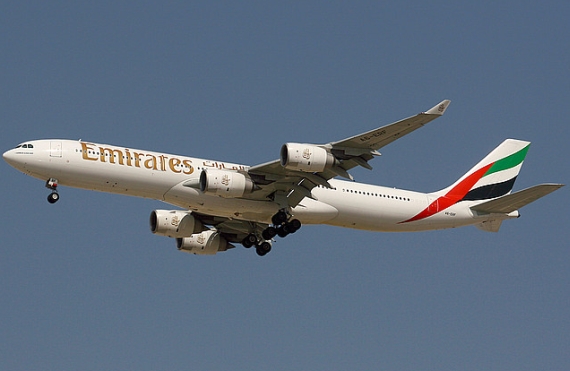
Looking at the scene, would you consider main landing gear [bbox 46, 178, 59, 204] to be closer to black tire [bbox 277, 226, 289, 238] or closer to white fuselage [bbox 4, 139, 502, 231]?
white fuselage [bbox 4, 139, 502, 231]

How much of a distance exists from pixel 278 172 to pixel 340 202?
13.5 ft

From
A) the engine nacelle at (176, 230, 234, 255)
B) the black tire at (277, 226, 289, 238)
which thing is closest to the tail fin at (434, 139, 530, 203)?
the black tire at (277, 226, 289, 238)

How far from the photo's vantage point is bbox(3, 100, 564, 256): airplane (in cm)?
4369

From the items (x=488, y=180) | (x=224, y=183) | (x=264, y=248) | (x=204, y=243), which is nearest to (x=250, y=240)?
(x=264, y=248)

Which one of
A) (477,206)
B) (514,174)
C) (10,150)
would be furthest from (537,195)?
(10,150)

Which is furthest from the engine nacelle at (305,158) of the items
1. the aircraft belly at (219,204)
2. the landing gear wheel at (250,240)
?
the landing gear wheel at (250,240)

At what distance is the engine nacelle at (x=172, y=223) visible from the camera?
166ft

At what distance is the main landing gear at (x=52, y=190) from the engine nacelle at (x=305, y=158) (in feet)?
34.5

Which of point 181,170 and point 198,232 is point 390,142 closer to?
point 181,170

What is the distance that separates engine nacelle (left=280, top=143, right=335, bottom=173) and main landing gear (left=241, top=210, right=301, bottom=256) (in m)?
4.36

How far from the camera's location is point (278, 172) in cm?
4550

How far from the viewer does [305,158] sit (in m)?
43.0

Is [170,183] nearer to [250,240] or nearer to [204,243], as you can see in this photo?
[250,240]

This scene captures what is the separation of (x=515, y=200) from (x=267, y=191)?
1276cm
